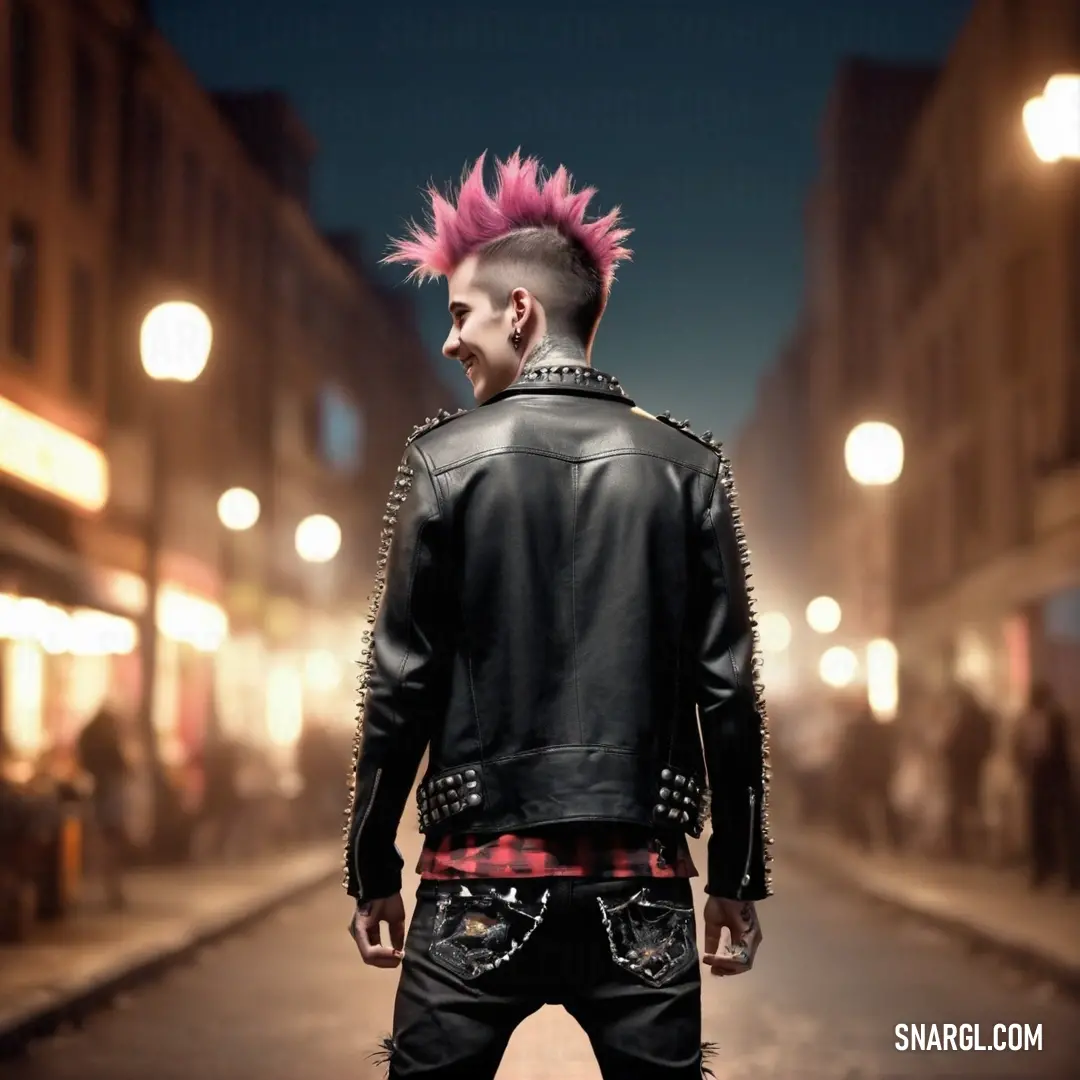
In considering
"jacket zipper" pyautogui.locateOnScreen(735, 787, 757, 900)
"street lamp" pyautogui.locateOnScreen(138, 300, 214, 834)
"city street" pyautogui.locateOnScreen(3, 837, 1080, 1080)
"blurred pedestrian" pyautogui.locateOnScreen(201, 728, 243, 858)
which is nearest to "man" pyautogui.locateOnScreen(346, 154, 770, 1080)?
"jacket zipper" pyautogui.locateOnScreen(735, 787, 757, 900)

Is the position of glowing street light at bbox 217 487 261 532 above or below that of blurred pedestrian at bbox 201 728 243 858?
above

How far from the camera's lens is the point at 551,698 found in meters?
3.44

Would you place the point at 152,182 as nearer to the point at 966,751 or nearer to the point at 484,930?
the point at 966,751

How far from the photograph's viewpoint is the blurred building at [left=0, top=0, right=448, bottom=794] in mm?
24438

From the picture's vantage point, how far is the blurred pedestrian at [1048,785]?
18781 mm

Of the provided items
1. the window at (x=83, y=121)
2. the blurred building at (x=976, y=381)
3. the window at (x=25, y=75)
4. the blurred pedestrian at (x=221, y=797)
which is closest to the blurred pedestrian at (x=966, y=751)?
the blurred building at (x=976, y=381)

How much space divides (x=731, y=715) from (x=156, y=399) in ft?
46.7

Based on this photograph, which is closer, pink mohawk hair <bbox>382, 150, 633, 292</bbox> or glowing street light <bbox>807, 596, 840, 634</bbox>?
pink mohawk hair <bbox>382, 150, 633, 292</bbox>

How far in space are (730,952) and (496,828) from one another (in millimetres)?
529

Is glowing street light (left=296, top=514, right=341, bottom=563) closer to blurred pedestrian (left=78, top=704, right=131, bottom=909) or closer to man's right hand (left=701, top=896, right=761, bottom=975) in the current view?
blurred pedestrian (left=78, top=704, right=131, bottom=909)

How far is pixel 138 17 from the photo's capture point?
31047 millimetres

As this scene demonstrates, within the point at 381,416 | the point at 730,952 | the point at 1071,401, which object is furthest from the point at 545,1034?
the point at 381,416

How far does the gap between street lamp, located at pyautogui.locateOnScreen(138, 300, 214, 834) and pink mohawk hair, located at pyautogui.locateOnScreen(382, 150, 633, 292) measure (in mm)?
13133

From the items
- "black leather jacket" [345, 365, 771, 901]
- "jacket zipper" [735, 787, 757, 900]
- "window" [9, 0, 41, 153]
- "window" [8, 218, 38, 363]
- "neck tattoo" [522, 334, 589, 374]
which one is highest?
"window" [9, 0, 41, 153]
